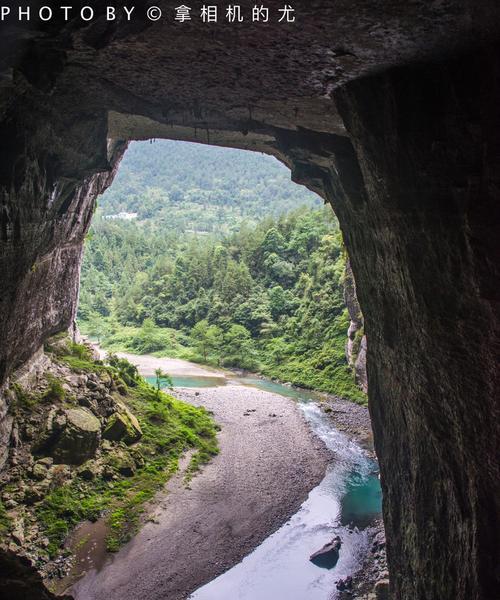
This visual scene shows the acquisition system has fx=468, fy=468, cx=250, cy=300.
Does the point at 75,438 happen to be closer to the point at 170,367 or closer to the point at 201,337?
the point at 170,367

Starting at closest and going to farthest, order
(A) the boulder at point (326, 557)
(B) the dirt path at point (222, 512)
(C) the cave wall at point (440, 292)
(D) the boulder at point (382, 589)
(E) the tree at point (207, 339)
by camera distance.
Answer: (C) the cave wall at point (440, 292), (D) the boulder at point (382, 589), (B) the dirt path at point (222, 512), (A) the boulder at point (326, 557), (E) the tree at point (207, 339)

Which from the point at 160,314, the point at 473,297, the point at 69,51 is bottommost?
the point at 160,314

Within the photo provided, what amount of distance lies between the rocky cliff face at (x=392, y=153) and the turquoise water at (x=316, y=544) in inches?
233

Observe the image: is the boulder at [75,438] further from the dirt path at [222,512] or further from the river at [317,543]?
the river at [317,543]

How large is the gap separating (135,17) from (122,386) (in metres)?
23.0

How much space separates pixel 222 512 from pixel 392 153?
16.6m

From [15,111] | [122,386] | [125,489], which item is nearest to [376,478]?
[125,489]

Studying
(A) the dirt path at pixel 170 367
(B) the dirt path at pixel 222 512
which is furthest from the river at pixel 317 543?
(A) the dirt path at pixel 170 367

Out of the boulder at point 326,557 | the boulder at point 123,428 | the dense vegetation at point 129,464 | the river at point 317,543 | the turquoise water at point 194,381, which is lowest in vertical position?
the turquoise water at point 194,381

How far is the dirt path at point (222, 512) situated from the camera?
15.1 m

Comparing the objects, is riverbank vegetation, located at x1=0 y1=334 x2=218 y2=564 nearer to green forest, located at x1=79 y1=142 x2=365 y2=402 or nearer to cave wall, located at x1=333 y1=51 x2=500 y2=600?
cave wall, located at x1=333 y1=51 x2=500 y2=600

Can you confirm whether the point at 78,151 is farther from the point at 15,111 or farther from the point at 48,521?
the point at 48,521

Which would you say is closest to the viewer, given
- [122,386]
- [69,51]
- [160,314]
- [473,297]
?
[473,297]

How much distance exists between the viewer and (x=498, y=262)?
5.39 metres
